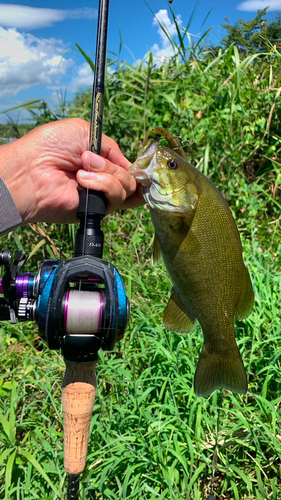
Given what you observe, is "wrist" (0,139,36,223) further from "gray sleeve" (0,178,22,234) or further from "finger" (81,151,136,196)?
"finger" (81,151,136,196)

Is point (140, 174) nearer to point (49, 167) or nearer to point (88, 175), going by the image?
point (88, 175)

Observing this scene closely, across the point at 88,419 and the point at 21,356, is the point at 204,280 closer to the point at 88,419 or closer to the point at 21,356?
the point at 88,419

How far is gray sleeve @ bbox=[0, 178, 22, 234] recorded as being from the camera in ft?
4.87

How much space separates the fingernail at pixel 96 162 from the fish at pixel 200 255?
0.60 ft

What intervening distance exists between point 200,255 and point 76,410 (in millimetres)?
692

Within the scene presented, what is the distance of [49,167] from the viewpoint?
175 centimetres

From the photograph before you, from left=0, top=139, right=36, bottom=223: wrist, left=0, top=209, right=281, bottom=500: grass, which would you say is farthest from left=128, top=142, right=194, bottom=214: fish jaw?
left=0, top=209, right=281, bottom=500: grass

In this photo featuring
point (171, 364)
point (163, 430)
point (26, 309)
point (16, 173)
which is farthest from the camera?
point (171, 364)

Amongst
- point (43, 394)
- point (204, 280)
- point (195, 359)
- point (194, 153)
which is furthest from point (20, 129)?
point (204, 280)

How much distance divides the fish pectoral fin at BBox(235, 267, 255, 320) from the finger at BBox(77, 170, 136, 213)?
1.97 feet

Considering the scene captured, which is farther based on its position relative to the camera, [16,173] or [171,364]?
[171,364]

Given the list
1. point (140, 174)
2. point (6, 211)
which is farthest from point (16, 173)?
point (140, 174)

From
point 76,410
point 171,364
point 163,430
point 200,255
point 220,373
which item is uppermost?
point 200,255

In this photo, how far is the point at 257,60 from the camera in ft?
14.3
